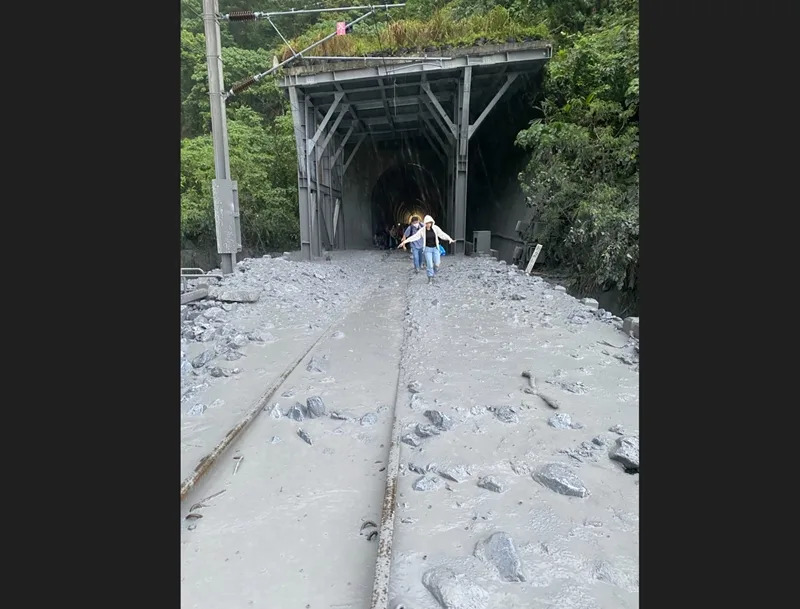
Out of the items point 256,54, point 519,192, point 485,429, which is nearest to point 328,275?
point 519,192

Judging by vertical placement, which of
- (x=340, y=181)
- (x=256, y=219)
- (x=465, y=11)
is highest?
(x=465, y=11)

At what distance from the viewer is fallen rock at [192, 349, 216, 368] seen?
5168 millimetres

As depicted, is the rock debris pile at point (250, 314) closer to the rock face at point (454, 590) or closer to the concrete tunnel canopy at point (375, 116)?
the rock face at point (454, 590)

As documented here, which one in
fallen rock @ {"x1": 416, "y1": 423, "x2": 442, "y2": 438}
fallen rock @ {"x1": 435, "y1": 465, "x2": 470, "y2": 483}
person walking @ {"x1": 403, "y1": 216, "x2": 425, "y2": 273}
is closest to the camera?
fallen rock @ {"x1": 435, "y1": 465, "x2": 470, "y2": 483}

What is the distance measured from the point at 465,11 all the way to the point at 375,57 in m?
7.08

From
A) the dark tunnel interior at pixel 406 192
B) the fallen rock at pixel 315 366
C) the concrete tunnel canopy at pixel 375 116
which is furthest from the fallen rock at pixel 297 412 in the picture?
the dark tunnel interior at pixel 406 192

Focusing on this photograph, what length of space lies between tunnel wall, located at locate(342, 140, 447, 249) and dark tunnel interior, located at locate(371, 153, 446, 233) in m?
0.50

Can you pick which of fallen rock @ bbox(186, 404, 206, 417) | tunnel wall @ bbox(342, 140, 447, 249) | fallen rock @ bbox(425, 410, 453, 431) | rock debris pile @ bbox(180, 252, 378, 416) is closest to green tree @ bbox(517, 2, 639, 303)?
rock debris pile @ bbox(180, 252, 378, 416)

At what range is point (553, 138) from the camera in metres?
11.5

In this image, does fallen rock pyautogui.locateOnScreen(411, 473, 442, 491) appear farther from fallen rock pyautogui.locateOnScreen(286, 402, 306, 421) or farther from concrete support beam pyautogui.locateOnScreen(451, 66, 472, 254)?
concrete support beam pyautogui.locateOnScreen(451, 66, 472, 254)

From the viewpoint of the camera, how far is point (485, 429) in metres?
3.52

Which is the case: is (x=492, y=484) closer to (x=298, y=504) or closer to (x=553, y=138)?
(x=298, y=504)

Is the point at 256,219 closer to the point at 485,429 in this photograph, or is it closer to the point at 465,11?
the point at 465,11

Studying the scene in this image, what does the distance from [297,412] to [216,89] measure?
26.3 feet
